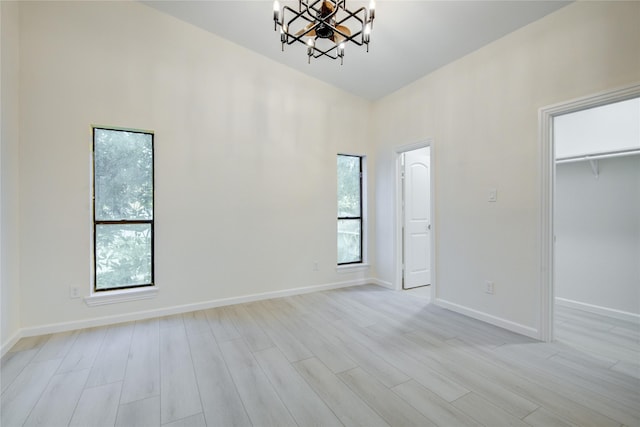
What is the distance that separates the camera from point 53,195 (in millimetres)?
2740

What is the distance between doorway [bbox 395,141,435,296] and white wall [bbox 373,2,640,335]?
617 mm

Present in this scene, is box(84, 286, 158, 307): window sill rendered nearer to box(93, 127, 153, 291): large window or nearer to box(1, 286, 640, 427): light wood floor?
box(93, 127, 153, 291): large window

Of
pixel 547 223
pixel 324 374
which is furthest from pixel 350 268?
pixel 547 223

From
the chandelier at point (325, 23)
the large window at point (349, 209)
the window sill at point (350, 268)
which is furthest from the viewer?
the large window at point (349, 209)

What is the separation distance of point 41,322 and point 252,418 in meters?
2.52

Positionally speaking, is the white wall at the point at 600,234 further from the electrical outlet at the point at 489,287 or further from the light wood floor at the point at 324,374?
the electrical outlet at the point at 489,287

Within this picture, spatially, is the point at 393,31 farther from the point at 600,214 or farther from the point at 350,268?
the point at 350,268

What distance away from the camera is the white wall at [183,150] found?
8.88 ft

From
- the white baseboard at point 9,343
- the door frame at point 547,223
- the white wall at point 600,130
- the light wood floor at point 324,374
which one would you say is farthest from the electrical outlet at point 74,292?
the white wall at point 600,130

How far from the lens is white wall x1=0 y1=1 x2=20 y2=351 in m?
2.36

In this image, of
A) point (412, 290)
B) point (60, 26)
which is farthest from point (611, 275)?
point (60, 26)

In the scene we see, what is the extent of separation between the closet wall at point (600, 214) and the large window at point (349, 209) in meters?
2.53

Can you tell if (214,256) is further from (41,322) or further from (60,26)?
(60,26)

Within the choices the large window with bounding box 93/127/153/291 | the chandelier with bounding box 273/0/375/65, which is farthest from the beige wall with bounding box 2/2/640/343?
the chandelier with bounding box 273/0/375/65
